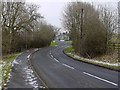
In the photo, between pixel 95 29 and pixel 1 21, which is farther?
pixel 1 21

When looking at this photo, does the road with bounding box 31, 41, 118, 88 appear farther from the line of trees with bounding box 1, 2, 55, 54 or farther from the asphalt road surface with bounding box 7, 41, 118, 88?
the line of trees with bounding box 1, 2, 55, 54

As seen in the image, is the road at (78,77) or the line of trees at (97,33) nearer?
the road at (78,77)

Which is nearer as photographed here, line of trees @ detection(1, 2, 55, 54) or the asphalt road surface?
the asphalt road surface

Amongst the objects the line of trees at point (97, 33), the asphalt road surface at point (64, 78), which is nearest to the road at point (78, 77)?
the asphalt road surface at point (64, 78)

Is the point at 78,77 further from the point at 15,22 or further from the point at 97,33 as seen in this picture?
the point at 15,22

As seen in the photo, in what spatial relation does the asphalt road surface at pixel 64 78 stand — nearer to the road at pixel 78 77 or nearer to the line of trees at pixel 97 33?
the road at pixel 78 77

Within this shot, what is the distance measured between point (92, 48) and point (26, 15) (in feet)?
69.9

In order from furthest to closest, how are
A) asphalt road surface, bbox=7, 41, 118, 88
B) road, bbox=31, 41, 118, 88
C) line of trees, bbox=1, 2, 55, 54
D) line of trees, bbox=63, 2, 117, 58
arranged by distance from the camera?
line of trees, bbox=1, 2, 55, 54, line of trees, bbox=63, 2, 117, 58, asphalt road surface, bbox=7, 41, 118, 88, road, bbox=31, 41, 118, 88

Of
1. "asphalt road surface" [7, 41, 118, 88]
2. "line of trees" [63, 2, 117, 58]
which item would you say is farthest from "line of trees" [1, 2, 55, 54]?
"asphalt road surface" [7, 41, 118, 88]

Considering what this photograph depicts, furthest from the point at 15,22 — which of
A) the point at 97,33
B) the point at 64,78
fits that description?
the point at 64,78

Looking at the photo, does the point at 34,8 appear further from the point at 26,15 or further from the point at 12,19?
the point at 12,19

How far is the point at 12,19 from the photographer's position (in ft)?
165

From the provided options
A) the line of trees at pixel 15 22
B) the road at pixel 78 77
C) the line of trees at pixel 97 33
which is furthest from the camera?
the line of trees at pixel 15 22

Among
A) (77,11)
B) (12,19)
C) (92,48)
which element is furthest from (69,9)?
(92,48)
